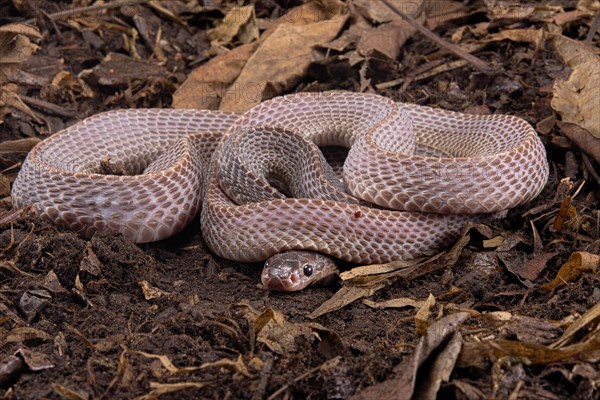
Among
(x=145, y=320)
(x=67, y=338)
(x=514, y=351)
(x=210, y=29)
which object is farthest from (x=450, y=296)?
(x=210, y=29)

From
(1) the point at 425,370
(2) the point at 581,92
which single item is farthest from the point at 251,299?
(2) the point at 581,92

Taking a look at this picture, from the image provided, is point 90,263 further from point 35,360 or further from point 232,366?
point 232,366

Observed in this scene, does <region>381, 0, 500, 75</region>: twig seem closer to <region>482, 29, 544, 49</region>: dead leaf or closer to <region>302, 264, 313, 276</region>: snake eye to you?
<region>482, 29, 544, 49</region>: dead leaf

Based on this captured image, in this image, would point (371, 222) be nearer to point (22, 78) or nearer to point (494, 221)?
point (494, 221)

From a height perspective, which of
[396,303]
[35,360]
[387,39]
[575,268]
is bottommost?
[396,303]

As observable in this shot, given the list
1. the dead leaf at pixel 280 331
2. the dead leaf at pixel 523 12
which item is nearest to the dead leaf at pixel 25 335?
the dead leaf at pixel 280 331

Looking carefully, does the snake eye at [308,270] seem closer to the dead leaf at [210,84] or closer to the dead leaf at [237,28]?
the dead leaf at [210,84]
